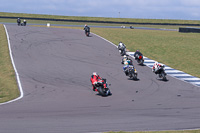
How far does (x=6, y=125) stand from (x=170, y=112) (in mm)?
7925

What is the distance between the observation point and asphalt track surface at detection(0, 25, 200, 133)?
46.9 feet

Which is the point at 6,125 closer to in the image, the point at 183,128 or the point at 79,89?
the point at 183,128

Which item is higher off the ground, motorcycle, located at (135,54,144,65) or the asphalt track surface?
motorcycle, located at (135,54,144,65)

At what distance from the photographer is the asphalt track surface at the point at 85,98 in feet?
46.9

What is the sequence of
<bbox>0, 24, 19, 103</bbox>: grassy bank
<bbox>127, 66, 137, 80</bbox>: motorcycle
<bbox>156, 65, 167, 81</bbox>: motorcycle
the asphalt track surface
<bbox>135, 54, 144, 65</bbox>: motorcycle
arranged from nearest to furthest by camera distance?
the asphalt track surface → <bbox>0, 24, 19, 103</bbox>: grassy bank → <bbox>127, 66, 137, 80</bbox>: motorcycle → <bbox>156, 65, 167, 81</bbox>: motorcycle → <bbox>135, 54, 144, 65</bbox>: motorcycle

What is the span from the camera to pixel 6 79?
84.2 ft

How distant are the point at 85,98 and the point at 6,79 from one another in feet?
26.4

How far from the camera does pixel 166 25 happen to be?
89.2 metres

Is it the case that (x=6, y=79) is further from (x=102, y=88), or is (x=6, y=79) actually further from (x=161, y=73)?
(x=161, y=73)

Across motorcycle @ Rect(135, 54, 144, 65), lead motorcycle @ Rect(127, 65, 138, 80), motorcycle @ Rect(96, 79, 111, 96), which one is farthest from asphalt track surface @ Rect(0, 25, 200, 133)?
motorcycle @ Rect(135, 54, 144, 65)

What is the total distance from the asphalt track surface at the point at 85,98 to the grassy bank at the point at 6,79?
0.66m

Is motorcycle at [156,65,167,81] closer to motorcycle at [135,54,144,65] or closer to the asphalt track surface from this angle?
the asphalt track surface

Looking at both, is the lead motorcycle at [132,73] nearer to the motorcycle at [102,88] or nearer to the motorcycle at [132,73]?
the motorcycle at [132,73]

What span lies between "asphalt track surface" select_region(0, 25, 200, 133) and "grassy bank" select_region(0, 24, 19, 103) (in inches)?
26.1
